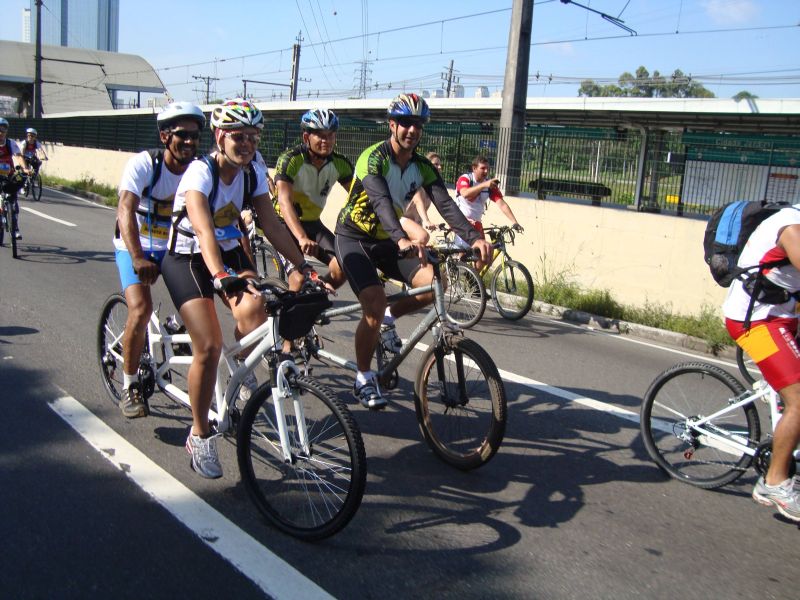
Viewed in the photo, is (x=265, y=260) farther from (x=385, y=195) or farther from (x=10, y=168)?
(x=10, y=168)

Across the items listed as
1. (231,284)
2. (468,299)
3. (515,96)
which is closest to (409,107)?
(231,284)

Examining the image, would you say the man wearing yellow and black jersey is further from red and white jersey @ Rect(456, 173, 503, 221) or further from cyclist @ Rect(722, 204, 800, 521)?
red and white jersey @ Rect(456, 173, 503, 221)

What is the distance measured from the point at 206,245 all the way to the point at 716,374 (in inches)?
117

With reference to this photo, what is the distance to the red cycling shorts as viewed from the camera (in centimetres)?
388

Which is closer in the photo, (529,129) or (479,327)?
(479,327)

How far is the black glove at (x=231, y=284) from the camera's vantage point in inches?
140

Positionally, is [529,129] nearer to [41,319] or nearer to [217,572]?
[41,319]

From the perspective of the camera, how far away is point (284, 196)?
6195 millimetres

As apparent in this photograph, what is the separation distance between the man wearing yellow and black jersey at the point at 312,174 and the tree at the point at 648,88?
30.4m

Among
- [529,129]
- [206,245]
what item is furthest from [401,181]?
[529,129]

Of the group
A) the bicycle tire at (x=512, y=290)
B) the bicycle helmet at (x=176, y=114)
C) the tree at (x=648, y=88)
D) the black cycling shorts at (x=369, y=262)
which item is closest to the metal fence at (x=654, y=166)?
the bicycle tire at (x=512, y=290)

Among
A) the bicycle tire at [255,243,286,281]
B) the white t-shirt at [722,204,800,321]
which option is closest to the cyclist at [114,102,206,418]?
the bicycle tire at [255,243,286,281]

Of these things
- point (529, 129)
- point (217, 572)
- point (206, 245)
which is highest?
point (529, 129)

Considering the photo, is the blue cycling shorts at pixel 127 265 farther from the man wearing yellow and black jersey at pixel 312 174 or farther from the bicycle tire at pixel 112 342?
the man wearing yellow and black jersey at pixel 312 174
